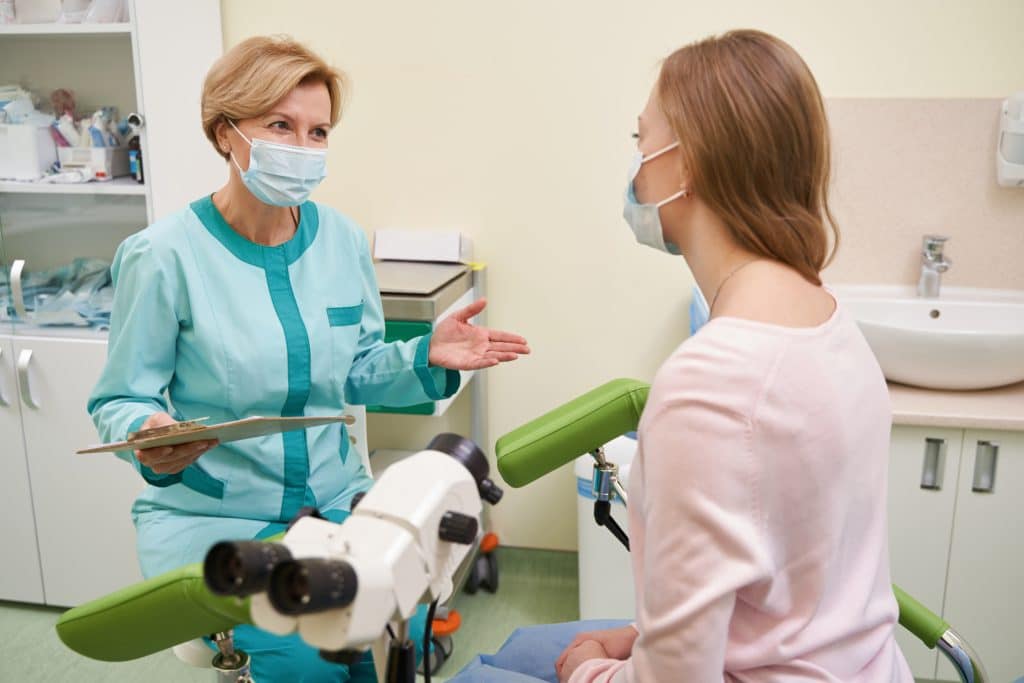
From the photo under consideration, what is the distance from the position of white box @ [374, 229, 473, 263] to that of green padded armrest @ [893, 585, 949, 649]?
1.62 m

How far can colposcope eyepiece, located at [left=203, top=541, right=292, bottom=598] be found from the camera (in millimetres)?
679

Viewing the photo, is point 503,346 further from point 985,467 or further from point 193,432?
point 985,467

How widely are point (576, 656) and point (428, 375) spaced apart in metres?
0.68

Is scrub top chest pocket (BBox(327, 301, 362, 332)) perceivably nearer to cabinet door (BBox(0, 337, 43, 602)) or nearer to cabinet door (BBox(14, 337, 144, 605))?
cabinet door (BBox(14, 337, 144, 605))

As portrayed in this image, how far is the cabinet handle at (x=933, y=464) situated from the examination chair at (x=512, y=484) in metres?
0.92

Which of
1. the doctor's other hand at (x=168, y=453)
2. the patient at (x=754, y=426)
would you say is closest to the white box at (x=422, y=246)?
the doctor's other hand at (x=168, y=453)

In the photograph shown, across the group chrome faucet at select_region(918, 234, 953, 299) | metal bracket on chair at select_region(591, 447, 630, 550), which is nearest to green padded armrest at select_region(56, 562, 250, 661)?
metal bracket on chair at select_region(591, 447, 630, 550)

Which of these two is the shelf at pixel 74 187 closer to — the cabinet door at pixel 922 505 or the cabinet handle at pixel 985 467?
the cabinet door at pixel 922 505

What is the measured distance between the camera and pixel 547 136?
8.53 ft

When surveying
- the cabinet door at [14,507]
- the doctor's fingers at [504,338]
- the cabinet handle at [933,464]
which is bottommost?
the cabinet door at [14,507]

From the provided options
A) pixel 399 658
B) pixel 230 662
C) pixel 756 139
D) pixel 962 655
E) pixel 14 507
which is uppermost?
pixel 756 139

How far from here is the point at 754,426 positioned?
0.89 meters

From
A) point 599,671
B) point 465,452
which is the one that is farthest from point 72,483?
point 465,452

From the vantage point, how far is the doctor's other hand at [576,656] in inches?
47.6
